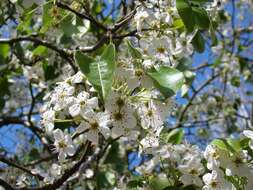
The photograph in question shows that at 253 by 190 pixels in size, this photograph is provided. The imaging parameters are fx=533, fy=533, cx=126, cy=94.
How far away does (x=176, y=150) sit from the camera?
1.94 meters

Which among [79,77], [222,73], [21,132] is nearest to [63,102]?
[79,77]

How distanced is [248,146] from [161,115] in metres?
0.27

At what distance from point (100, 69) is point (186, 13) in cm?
41

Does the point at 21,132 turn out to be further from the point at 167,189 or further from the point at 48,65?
the point at 167,189

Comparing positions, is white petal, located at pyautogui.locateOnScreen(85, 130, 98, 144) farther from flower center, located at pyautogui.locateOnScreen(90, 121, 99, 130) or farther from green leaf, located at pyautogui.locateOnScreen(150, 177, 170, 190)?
green leaf, located at pyautogui.locateOnScreen(150, 177, 170, 190)

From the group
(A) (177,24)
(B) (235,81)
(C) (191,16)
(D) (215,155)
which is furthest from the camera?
(B) (235,81)

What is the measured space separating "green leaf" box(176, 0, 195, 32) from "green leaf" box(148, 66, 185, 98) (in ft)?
0.70

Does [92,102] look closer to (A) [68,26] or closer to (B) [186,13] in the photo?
(B) [186,13]

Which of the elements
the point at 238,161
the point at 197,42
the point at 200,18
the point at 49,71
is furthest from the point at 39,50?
the point at 238,161

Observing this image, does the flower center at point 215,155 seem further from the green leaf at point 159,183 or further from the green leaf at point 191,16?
the green leaf at point 191,16

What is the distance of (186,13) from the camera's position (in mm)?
1621

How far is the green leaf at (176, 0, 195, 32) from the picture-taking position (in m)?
1.61

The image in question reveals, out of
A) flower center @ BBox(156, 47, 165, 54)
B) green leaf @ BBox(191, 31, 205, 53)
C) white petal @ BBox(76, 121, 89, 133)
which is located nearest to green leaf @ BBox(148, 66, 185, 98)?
white petal @ BBox(76, 121, 89, 133)

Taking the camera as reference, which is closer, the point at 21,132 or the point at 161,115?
the point at 161,115
